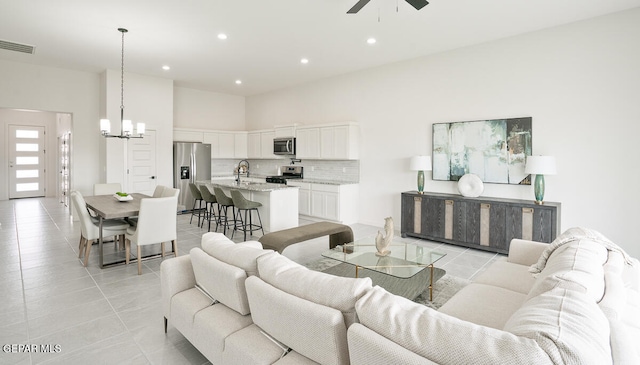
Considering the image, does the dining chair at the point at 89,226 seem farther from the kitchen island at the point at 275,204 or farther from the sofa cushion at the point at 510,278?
the sofa cushion at the point at 510,278

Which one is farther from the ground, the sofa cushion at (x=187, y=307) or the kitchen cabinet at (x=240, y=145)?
the kitchen cabinet at (x=240, y=145)

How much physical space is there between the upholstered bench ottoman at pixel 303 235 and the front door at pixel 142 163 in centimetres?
459

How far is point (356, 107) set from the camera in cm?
695

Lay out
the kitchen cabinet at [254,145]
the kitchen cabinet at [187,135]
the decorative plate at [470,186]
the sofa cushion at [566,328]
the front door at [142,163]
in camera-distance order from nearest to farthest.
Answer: the sofa cushion at [566,328]
the decorative plate at [470,186]
the front door at [142,163]
the kitchen cabinet at [187,135]
the kitchen cabinet at [254,145]

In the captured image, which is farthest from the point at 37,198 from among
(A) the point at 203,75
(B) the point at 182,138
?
(A) the point at 203,75

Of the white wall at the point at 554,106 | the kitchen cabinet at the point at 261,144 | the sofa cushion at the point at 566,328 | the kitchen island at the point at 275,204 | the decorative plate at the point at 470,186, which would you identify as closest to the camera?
the sofa cushion at the point at 566,328

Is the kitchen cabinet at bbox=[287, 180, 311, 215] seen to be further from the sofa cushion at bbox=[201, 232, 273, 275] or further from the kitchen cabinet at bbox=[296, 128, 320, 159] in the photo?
the sofa cushion at bbox=[201, 232, 273, 275]

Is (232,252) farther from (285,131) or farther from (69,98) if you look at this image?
(69,98)

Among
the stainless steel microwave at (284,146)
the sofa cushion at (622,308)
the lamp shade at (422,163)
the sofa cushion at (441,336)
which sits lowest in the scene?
the sofa cushion at (622,308)

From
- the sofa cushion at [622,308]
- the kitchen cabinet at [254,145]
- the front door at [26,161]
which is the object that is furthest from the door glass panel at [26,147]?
the sofa cushion at [622,308]

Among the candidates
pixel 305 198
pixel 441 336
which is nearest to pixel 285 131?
pixel 305 198

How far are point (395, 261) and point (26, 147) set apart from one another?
13.0 meters

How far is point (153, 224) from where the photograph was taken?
404 centimetres

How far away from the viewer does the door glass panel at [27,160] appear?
10.7m
